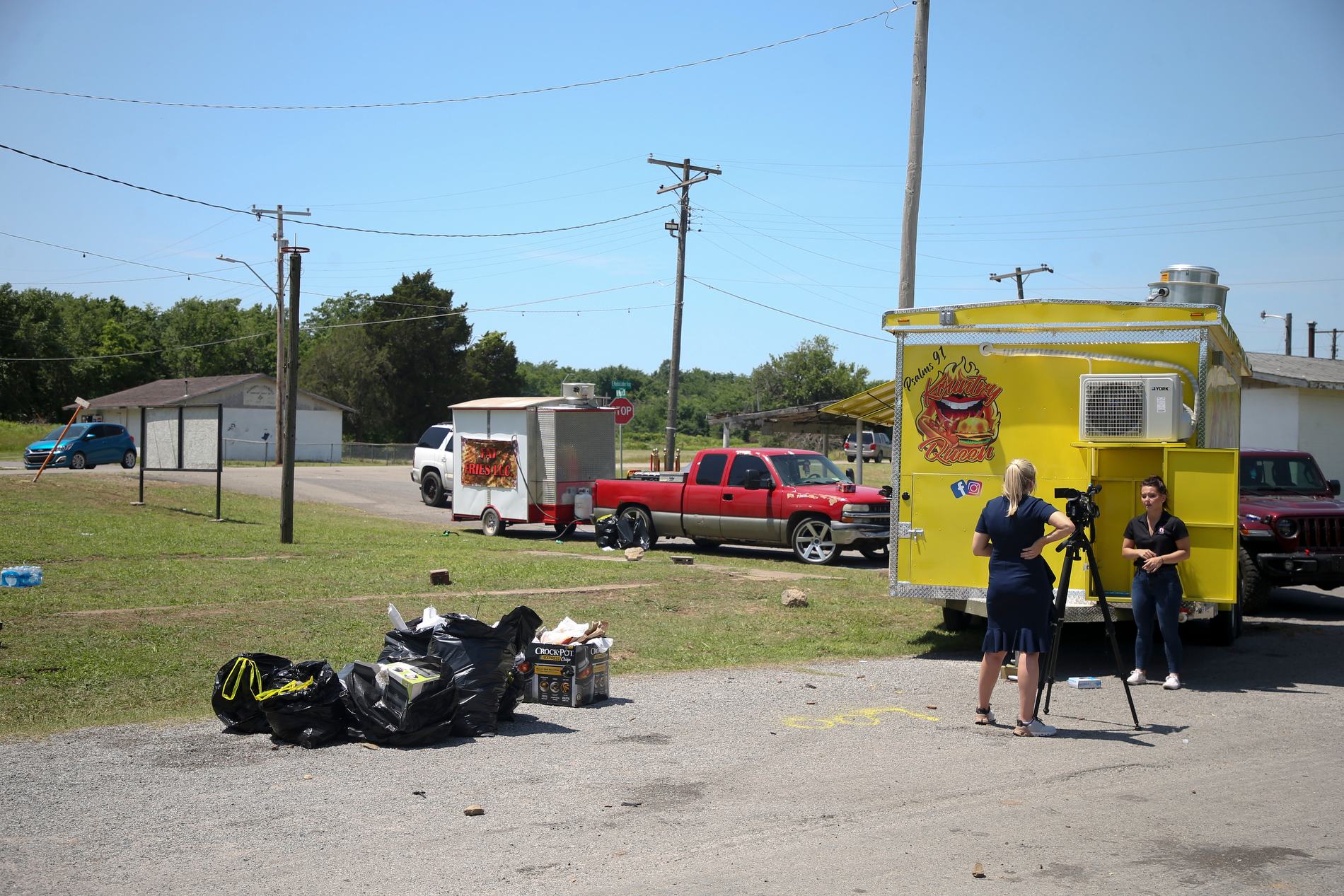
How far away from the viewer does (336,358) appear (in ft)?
231

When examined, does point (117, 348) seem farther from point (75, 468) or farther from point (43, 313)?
point (75, 468)

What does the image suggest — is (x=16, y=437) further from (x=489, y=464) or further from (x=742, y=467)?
(x=742, y=467)

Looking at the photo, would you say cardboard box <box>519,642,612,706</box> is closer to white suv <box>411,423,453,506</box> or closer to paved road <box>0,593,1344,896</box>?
paved road <box>0,593,1344,896</box>

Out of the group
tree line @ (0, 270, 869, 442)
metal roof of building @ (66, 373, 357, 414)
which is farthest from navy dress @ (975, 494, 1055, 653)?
tree line @ (0, 270, 869, 442)

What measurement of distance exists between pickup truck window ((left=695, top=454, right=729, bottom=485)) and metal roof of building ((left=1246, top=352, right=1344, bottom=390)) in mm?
9685

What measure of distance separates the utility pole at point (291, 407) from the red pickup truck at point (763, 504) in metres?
5.39

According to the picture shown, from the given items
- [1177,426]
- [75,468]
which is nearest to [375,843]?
[1177,426]

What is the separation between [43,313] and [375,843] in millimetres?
77546

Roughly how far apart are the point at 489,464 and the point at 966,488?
43.3ft

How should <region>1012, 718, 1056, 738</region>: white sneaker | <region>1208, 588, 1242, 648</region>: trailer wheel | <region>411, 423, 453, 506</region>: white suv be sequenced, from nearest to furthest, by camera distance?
<region>1012, 718, 1056, 738</region>: white sneaker, <region>1208, 588, 1242, 648</region>: trailer wheel, <region>411, 423, 453, 506</region>: white suv

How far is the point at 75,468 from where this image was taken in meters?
33.4

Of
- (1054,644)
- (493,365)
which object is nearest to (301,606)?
(1054,644)

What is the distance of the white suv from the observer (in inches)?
1051

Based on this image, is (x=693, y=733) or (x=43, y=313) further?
(x=43, y=313)
